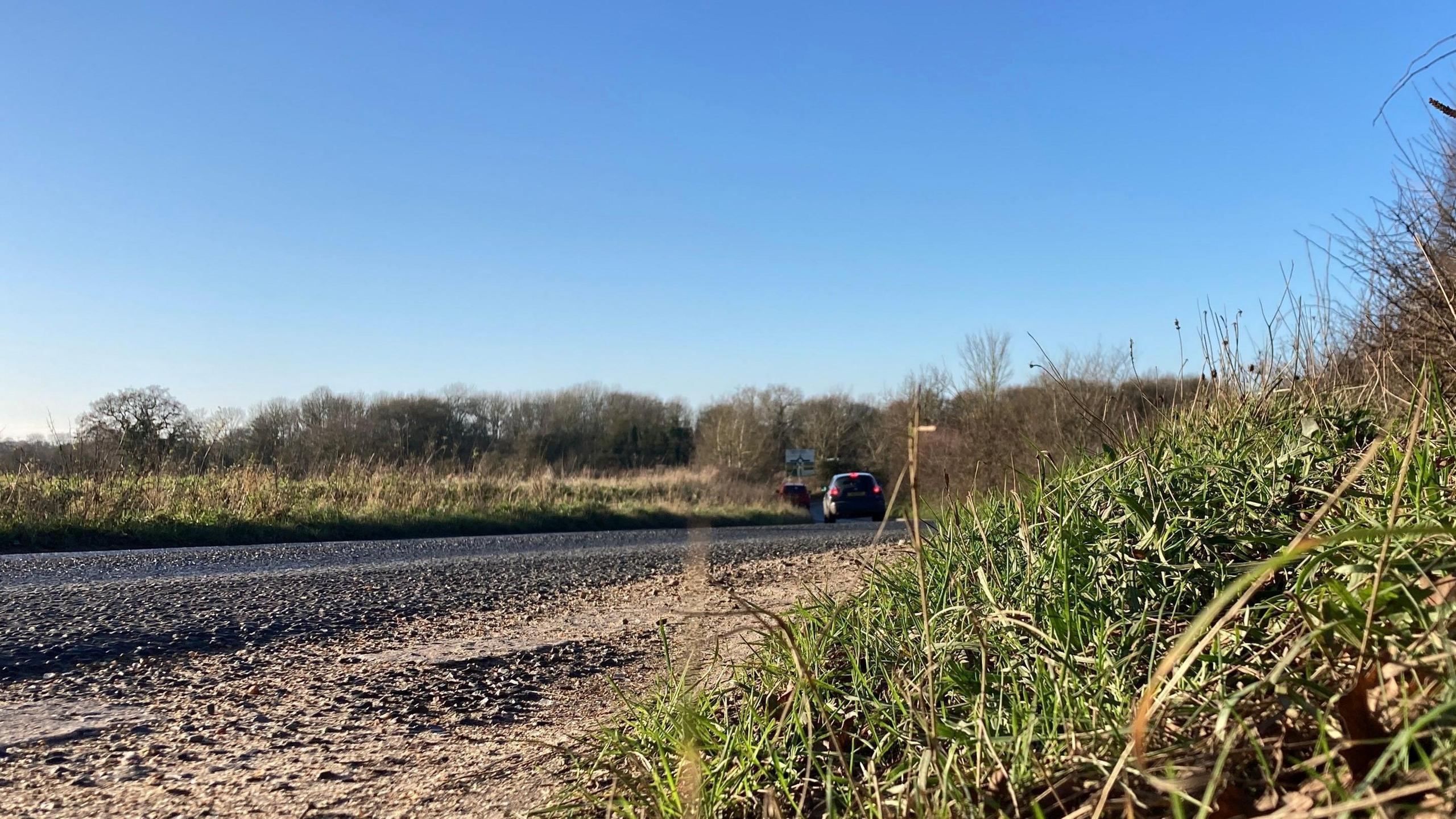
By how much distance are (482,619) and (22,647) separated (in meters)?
2.19

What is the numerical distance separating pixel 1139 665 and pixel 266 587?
20.6ft

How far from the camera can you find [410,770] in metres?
2.72

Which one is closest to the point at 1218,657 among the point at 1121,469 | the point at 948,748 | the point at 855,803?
the point at 948,748

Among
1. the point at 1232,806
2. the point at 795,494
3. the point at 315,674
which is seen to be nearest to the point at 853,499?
the point at 795,494

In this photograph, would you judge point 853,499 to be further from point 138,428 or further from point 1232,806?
point 1232,806

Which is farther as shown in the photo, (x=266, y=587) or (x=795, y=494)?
(x=795, y=494)

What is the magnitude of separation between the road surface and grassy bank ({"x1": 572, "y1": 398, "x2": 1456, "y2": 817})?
0.36 metres

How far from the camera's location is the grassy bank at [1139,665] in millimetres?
1385

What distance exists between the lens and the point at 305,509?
47.2 feet

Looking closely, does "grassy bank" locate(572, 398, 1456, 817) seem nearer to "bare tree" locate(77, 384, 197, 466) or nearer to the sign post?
"bare tree" locate(77, 384, 197, 466)

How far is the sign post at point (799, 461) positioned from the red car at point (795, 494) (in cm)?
650

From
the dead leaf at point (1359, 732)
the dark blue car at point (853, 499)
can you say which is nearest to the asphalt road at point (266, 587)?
the dead leaf at point (1359, 732)

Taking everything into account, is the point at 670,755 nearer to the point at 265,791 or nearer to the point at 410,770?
the point at 410,770

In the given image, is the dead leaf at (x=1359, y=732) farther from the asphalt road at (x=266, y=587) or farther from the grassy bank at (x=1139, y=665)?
the asphalt road at (x=266, y=587)
